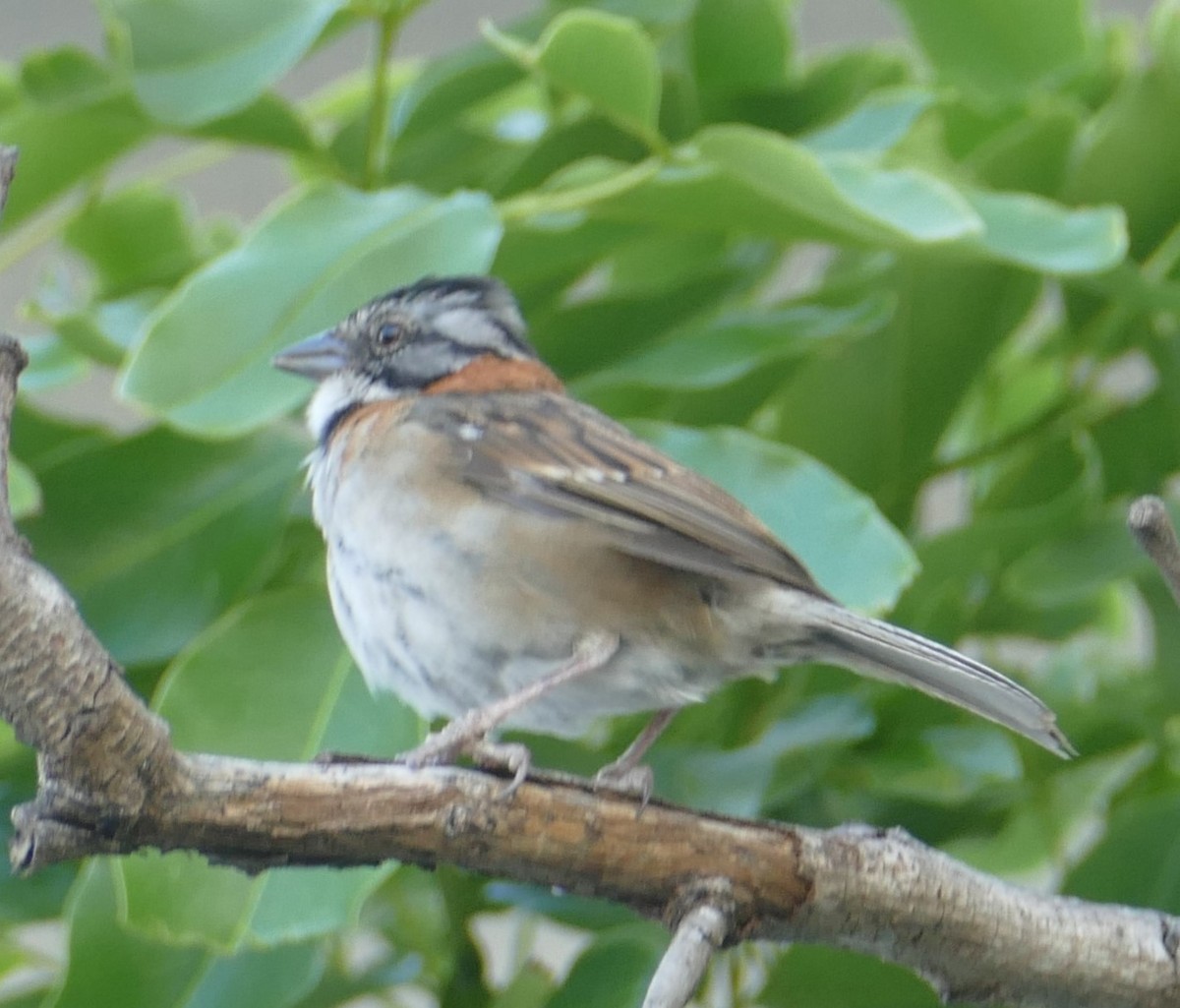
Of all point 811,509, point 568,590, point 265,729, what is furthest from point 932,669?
point 265,729

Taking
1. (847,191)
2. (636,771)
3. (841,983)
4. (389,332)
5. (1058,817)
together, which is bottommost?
(1058,817)

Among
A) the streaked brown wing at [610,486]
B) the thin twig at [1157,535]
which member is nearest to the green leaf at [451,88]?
the streaked brown wing at [610,486]

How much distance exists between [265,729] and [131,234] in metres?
0.88

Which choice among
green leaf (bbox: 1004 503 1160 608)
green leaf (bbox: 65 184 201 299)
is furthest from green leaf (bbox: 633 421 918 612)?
green leaf (bbox: 65 184 201 299)

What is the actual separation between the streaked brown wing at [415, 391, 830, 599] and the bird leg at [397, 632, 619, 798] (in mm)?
94

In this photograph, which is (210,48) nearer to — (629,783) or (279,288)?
(279,288)

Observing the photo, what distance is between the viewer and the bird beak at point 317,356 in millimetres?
1436

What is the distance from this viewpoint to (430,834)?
3.22ft

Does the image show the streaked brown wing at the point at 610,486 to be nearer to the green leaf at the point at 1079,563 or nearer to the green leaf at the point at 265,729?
the green leaf at the point at 265,729

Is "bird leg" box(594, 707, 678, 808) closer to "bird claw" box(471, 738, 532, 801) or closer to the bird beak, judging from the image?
"bird claw" box(471, 738, 532, 801)

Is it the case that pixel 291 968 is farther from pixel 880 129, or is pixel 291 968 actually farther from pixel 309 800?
pixel 880 129

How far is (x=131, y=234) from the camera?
1.97m

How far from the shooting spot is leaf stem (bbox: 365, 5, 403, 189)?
158 centimetres

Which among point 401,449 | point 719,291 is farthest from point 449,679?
point 719,291
